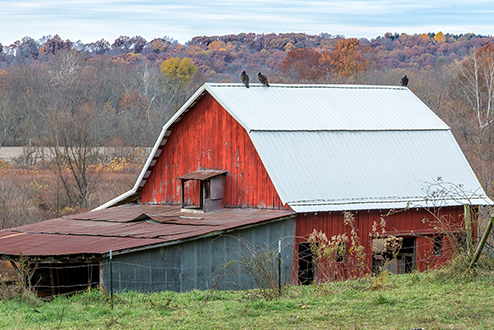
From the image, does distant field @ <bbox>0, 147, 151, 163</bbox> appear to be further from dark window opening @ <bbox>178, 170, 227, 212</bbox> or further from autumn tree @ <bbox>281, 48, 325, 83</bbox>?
dark window opening @ <bbox>178, 170, 227, 212</bbox>

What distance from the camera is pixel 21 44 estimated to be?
12556 cm

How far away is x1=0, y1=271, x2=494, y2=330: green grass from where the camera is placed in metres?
8.81

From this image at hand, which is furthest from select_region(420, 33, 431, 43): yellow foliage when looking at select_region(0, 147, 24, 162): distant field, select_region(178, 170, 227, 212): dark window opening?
select_region(178, 170, 227, 212): dark window opening

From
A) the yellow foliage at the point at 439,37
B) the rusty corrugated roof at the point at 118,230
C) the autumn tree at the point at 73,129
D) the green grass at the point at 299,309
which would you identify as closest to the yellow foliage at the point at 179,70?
the autumn tree at the point at 73,129

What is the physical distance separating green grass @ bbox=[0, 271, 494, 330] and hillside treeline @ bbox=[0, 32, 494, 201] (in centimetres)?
1793

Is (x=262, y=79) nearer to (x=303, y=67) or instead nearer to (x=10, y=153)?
(x=10, y=153)

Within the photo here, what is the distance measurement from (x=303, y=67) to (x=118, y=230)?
5830cm

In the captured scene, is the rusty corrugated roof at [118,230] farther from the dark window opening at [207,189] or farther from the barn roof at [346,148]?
the barn roof at [346,148]

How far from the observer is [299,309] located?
9.84 m

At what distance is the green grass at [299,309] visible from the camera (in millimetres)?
8812

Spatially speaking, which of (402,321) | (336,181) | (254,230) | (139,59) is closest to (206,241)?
(254,230)

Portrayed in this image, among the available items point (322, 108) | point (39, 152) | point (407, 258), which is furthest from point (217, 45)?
point (407, 258)

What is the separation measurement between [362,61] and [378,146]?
56071mm

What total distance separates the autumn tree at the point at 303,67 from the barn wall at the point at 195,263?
53599 millimetres
